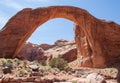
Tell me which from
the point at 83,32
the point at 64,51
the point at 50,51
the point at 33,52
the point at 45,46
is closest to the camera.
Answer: the point at 83,32

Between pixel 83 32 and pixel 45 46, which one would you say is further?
pixel 45 46

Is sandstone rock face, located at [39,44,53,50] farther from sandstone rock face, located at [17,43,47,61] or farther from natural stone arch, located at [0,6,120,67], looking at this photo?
natural stone arch, located at [0,6,120,67]

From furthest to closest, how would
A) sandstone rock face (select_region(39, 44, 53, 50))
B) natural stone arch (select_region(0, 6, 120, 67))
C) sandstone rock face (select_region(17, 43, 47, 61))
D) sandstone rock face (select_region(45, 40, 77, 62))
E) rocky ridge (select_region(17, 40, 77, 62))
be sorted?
sandstone rock face (select_region(39, 44, 53, 50))
sandstone rock face (select_region(17, 43, 47, 61))
rocky ridge (select_region(17, 40, 77, 62))
sandstone rock face (select_region(45, 40, 77, 62))
natural stone arch (select_region(0, 6, 120, 67))

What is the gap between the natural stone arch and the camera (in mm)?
28344

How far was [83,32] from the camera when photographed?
114 ft

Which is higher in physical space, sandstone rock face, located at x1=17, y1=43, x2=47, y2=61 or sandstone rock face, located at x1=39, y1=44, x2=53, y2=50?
sandstone rock face, located at x1=39, y1=44, x2=53, y2=50

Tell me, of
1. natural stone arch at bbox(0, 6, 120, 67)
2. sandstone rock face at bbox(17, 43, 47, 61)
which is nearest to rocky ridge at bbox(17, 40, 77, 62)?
sandstone rock face at bbox(17, 43, 47, 61)

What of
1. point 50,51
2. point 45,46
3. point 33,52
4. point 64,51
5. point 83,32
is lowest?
point 64,51

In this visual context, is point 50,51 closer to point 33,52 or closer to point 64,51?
point 33,52

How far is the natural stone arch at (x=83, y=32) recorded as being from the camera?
28344 mm

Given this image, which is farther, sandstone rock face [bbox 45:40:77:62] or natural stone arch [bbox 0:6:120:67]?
sandstone rock face [bbox 45:40:77:62]

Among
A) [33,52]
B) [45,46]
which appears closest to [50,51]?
[33,52]

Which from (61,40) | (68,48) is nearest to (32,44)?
(61,40)

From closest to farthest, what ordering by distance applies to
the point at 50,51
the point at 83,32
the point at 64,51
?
the point at 83,32, the point at 64,51, the point at 50,51
